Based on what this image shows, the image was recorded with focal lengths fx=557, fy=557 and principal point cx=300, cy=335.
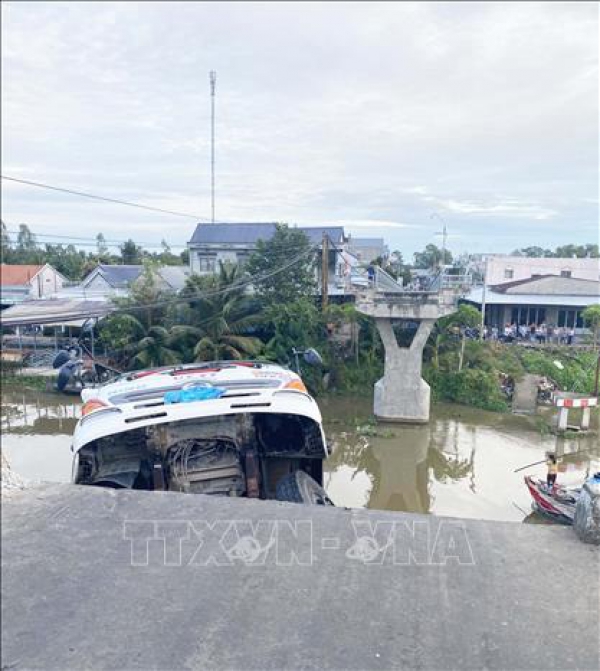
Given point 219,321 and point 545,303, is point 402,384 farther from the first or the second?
point 545,303

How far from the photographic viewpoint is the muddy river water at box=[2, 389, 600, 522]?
13.7 metres

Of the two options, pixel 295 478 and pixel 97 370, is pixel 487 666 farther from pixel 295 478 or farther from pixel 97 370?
pixel 97 370

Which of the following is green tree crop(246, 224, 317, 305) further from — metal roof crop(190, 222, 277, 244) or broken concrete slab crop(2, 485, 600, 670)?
broken concrete slab crop(2, 485, 600, 670)

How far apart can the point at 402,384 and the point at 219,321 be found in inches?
284

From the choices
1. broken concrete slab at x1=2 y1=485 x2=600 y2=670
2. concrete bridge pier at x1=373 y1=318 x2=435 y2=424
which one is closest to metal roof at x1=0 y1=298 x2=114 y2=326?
broken concrete slab at x1=2 y1=485 x2=600 y2=670

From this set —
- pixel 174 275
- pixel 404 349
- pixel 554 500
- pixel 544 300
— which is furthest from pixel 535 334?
pixel 174 275

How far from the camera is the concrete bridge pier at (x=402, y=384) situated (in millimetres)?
19141

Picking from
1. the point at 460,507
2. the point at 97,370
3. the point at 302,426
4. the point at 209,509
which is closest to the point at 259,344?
the point at 97,370

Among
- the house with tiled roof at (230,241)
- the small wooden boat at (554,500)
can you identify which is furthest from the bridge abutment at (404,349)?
the house with tiled roof at (230,241)

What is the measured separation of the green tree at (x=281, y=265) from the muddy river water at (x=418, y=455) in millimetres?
5134

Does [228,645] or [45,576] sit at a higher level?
[45,576]

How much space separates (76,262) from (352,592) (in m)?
21.3

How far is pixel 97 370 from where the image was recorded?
69.3 feet

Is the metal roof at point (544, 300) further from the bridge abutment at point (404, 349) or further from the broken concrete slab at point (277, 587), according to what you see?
the broken concrete slab at point (277, 587)
